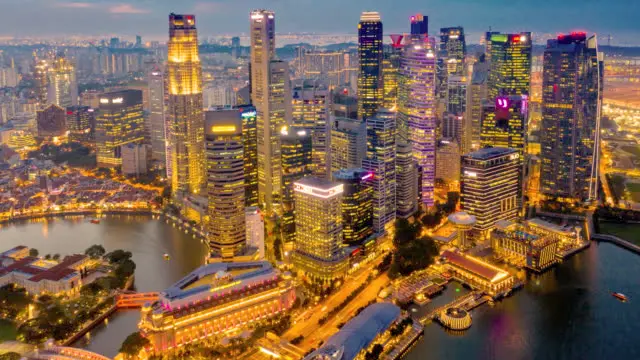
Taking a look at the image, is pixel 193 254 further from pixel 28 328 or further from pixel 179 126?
pixel 179 126

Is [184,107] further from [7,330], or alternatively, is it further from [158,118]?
[7,330]

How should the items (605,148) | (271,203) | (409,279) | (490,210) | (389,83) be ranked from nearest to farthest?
(409,279) < (490,210) < (271,203) < (389,83) < (605,148)

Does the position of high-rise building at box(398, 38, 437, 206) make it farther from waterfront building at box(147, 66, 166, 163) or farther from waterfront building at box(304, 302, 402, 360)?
waterfront building at box(147, 66, 166, 163)

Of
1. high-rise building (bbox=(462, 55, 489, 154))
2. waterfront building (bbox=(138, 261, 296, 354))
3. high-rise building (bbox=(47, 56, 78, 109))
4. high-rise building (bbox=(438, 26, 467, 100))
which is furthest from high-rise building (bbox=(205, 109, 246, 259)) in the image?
high-rise building (bbox=(47, 56, 78, 109))

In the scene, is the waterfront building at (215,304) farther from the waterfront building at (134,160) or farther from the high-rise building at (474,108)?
the high-rise building at (474,108)

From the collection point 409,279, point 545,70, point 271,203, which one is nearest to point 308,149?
point 271,203

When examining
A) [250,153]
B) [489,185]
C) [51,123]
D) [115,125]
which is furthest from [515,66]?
[51,123]

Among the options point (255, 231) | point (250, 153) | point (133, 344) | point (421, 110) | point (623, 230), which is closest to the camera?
point (133, 344)

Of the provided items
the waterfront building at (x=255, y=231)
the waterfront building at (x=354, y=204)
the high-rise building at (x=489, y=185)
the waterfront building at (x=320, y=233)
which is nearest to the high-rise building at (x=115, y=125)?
the waterfront building at (x=255, y=231)
